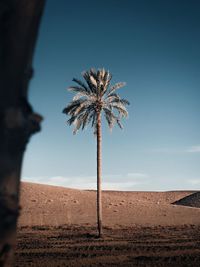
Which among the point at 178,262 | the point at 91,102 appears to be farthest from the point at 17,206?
the point at 91,102

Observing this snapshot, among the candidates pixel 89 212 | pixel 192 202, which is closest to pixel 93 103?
pixel 89 212

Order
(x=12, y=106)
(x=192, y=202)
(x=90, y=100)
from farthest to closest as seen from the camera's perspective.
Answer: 1. (x=192, y=202)
2. (x=90, y=100)
3. (x=12, y=106)

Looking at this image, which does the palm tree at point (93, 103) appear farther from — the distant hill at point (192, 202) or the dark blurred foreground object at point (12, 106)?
the distant hill at point (192, 202)

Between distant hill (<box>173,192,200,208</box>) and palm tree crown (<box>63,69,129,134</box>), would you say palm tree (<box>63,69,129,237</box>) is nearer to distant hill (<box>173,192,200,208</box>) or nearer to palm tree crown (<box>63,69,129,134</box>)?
palm tree crown (<box>63,69,129,134</box>)

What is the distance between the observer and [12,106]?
288cm

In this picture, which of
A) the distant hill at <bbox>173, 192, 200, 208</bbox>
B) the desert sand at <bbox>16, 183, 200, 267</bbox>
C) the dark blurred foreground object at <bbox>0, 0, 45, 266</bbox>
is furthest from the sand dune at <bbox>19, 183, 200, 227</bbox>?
the dark blurred foreground object at <bbox>0, 0, 45, 266</bbox>

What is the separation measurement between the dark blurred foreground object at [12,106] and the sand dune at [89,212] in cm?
3813

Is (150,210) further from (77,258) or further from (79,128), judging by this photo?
(77,258)

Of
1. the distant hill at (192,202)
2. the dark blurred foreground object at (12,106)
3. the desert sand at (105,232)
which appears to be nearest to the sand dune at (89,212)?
the desert sand at (105,232)

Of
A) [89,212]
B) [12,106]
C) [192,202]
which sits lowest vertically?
[12,106]

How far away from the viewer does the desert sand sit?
1838cm

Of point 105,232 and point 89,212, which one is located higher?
point 89,212

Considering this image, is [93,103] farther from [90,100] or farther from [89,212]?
[89,212]

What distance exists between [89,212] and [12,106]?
48.2 m
